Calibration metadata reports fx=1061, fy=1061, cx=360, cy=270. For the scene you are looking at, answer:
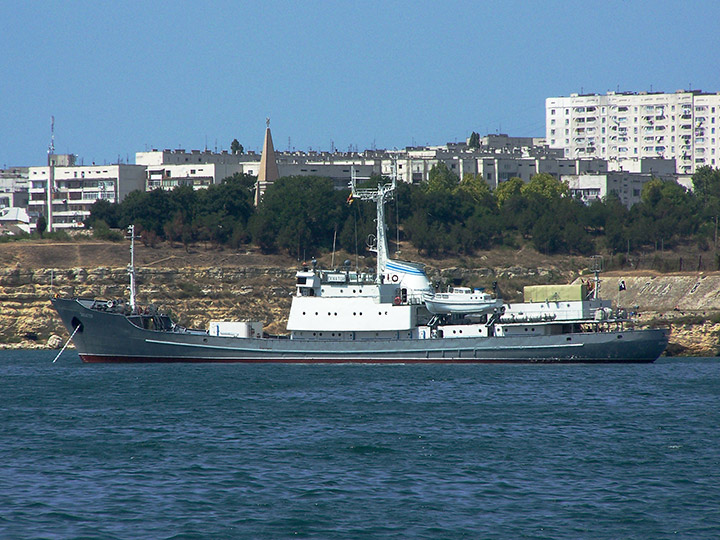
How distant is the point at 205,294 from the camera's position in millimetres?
82438

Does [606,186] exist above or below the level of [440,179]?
below

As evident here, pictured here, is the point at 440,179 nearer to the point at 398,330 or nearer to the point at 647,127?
the point at 647,127

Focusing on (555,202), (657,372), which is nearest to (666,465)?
(657,372)

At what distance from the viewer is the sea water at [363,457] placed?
21844mm

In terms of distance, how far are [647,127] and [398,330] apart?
122 m

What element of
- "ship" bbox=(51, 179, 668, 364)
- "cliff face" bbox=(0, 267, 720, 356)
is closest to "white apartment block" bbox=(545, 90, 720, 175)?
"cliff face" bbox=(0, 267, 720, 356)

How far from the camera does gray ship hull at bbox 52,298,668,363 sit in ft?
172

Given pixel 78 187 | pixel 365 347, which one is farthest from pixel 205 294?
pixel 78 187

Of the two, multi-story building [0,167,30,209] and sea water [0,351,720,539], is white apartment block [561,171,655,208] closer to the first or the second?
multi-story building [0,167,30,209]

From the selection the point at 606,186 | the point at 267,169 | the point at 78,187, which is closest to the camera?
the point at 267,169

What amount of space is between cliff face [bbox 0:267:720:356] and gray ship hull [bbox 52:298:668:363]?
17.4m

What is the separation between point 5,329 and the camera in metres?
74.9

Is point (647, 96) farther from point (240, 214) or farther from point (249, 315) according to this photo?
point (249, 315)

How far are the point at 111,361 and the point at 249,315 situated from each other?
960 inches
